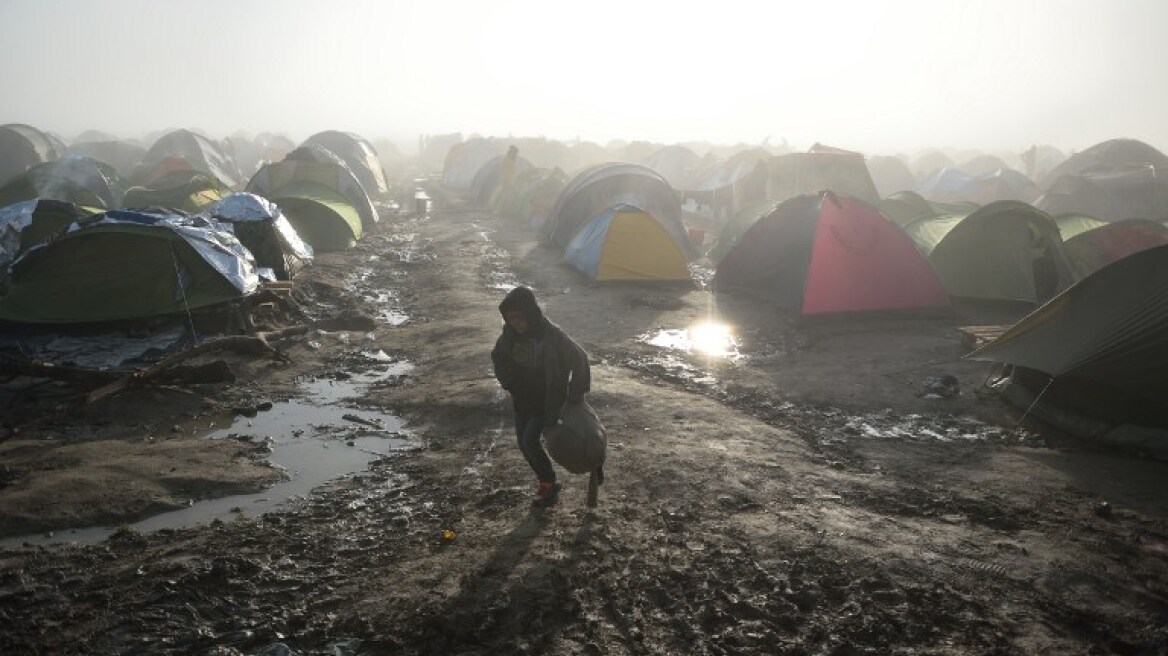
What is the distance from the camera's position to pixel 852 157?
22094 mm

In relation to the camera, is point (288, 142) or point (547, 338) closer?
point (547, 338)

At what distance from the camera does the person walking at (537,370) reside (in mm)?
5449

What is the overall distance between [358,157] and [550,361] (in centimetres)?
3144

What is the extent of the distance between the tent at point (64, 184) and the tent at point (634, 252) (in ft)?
50.4

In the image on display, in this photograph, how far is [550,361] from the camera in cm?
547

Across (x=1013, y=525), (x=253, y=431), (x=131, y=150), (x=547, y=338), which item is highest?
(x=131, y=150)

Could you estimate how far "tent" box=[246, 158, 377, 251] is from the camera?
18.4 metres

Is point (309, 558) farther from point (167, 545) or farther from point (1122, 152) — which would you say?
point (1122, 152)

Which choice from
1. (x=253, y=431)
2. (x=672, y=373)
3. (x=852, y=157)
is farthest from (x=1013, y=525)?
(x=852, y=157)

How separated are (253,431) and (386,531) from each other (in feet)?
10.3

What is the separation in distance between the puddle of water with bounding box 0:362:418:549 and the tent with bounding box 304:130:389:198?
25.5 meters

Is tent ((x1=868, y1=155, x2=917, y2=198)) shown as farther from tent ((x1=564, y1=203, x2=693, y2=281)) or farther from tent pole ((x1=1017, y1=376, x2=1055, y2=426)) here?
tent pole ((x1=1017, y1=376, x2=1055, y2=426))

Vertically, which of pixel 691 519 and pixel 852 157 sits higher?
pixel 852 157

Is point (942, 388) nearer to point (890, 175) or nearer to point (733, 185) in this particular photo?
point (733, 185)
